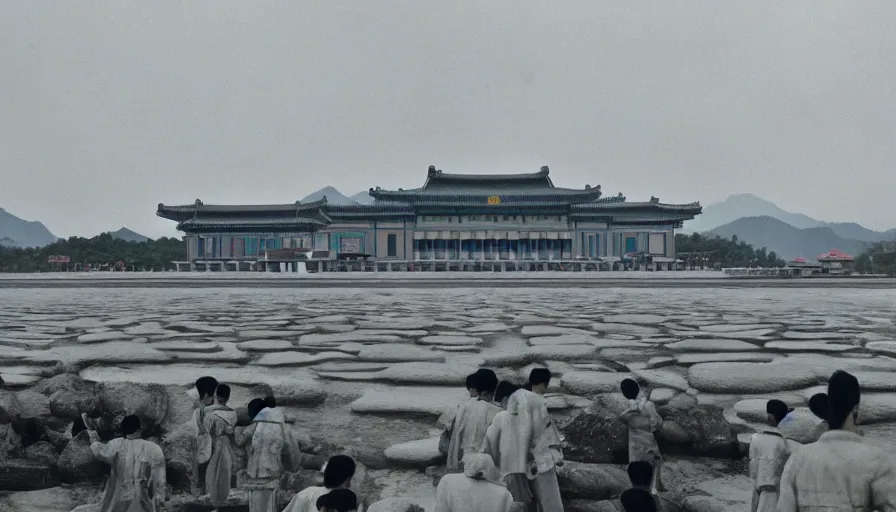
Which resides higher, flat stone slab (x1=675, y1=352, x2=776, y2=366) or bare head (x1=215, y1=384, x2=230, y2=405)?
bare head (x1=215, y1=384, x2=230, y2=405)

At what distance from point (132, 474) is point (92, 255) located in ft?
134

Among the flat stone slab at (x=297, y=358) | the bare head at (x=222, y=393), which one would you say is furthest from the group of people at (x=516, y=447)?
the flat stone slab at (x=297, y=358)

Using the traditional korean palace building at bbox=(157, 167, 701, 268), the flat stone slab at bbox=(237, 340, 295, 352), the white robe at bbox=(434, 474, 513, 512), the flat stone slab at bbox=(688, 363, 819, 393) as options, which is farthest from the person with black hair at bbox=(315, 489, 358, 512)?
the traditional korean palace building at bbox=(157, 167, 701, 268)

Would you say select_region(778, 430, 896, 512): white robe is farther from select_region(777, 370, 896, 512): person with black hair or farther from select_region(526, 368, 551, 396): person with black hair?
select_region(526, 368, 551, 396): person with black hair

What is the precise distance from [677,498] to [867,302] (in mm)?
12592

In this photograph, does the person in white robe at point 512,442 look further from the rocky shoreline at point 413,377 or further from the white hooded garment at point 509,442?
the rocky shoreline at point 413,377

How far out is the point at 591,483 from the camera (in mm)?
3492

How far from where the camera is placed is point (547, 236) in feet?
119

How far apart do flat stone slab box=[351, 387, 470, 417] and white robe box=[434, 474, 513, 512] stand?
7.06 feet

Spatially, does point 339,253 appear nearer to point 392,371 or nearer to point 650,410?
point 392,371

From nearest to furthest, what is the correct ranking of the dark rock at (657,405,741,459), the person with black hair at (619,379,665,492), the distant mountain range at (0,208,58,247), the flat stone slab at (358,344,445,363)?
the person with black hair at (619,379,665,492)
the dark rock at (657,405,741,459)
the flat stone slab at (358,344,445,363)
the distant mountain range at (0,208,58,247)

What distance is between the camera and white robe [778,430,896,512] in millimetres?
1959

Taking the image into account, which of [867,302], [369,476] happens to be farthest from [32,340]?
[867,302]

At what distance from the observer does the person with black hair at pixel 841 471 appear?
1963 millimetres
